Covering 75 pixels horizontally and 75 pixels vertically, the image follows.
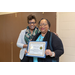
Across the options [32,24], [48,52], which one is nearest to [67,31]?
[32,24]

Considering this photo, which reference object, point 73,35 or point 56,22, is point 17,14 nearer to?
point 56,22

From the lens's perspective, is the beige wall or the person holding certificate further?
the beige wall

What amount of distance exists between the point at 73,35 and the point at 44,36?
90 cm

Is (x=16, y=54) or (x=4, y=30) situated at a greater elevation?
(x=4, y=30)

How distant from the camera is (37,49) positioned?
1040mm

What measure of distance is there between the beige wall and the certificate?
0.95 metres

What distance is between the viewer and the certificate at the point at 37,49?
1.01 metres

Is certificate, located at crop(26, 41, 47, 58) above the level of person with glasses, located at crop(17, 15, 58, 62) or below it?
below

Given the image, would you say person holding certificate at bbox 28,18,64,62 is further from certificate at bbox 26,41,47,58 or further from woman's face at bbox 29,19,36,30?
woman's face at bbox 29,19,36,30

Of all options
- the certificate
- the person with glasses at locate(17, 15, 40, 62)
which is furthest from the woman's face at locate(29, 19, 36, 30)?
the certificate

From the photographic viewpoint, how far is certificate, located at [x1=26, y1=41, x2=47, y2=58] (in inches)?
39.8
